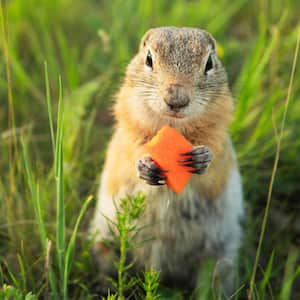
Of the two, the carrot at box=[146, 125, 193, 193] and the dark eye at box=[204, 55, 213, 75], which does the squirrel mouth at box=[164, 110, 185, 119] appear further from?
the dark eye at box=[204, 55, 213, 75]

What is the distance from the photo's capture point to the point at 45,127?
521 centimetres

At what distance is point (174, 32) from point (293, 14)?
3110 millimetres

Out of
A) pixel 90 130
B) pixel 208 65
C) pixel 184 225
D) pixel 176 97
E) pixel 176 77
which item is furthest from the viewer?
pixel 90 130

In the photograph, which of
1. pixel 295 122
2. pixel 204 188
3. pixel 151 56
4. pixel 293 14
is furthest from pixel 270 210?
pixel 293 14

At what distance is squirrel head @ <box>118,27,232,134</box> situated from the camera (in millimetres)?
3168

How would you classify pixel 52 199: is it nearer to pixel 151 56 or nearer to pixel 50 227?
pixel 50 227

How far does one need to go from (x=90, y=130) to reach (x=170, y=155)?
1.86 m

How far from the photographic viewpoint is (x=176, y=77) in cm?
321

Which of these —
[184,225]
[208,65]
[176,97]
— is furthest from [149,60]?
[184,225]

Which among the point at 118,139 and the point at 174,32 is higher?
the point at 174,32

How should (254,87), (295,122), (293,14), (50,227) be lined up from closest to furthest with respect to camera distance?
(50,227) < (254,87) < (295,122) < (293,14)

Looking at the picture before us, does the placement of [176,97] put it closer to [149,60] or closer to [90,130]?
[149,60]

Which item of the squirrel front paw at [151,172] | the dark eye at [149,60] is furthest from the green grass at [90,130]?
the dark eye at [149,60]

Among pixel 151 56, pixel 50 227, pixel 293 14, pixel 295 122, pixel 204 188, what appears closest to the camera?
pixel 151 56
